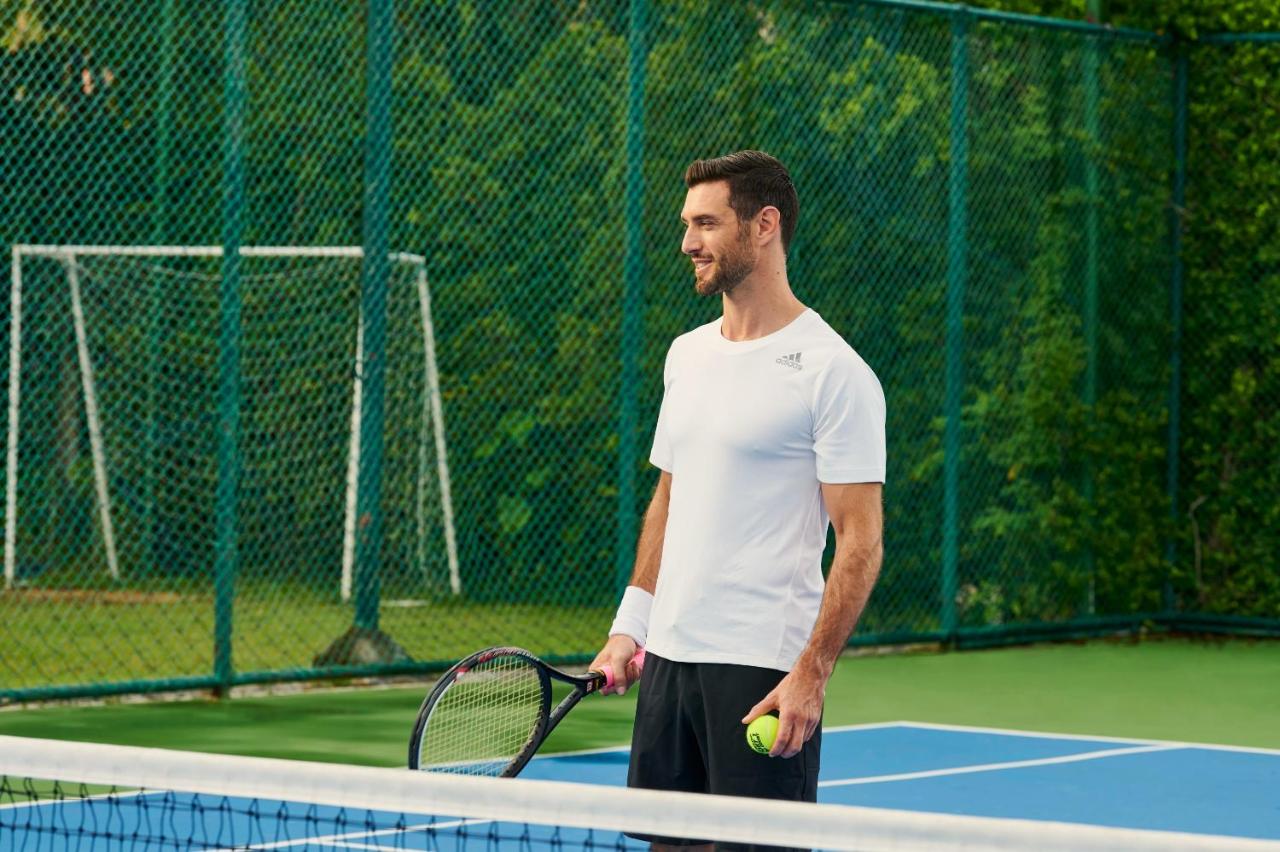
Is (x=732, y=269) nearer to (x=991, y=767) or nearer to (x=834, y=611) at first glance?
(x=834, y=611)

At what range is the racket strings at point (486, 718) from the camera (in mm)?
4309

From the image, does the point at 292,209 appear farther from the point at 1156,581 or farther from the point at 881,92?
the point at 1156,581

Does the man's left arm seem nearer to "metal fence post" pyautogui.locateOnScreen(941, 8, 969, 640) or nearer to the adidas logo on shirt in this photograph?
the adidas logo on shirt

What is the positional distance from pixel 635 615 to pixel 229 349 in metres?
5.45

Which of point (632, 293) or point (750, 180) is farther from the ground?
point (632, 293)

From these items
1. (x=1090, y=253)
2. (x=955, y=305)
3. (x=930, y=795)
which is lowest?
(x=930, y=795)

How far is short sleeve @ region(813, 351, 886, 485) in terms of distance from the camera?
3.91m

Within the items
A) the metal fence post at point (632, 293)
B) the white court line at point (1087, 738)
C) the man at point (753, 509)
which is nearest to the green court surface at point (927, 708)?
the white court line at point (1087, 738)

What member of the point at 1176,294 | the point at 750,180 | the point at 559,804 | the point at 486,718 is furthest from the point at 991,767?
the point at 1176,294

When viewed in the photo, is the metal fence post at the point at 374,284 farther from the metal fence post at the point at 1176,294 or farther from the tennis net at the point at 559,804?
the tennis net at the point at 559,804

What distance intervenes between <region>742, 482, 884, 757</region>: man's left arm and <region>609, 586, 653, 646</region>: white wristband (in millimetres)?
411

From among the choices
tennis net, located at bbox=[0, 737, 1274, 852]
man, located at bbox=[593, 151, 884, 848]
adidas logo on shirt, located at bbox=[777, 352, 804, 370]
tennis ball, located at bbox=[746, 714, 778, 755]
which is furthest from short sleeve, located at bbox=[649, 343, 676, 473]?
tennis net, located at bbox=[0, 737, 1274, 852]

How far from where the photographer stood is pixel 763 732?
385cm

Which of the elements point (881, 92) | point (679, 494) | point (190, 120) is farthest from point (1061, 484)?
point (679, 494)
